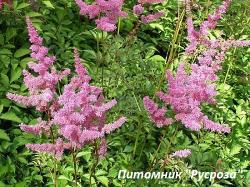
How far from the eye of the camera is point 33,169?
2859 mm

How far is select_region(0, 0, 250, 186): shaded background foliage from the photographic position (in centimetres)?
285

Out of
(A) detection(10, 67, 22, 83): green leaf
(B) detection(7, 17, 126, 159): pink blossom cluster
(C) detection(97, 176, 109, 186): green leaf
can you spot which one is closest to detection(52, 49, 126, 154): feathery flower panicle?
(B) detection(7, 17, 126, 159): pink blossom cluster

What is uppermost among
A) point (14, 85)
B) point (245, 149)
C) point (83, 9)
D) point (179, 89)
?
point (83, 9)

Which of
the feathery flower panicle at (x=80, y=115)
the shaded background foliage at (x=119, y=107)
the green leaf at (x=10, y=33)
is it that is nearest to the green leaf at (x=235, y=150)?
the shaded background foliage at (x=119, y=107)

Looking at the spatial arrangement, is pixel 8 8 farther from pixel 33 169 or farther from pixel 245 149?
pixel 245 149

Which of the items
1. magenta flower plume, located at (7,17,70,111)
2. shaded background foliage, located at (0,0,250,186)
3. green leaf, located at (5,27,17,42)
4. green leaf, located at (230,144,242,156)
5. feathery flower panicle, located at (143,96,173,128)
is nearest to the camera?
magenta flower plume, located at (7,17,70,111)

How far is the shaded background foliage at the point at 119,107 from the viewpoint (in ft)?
9.36

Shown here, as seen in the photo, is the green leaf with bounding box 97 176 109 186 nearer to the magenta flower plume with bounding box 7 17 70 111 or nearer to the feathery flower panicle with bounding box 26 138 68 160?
the feathery flower panicle with bounding box 26 138 68 160

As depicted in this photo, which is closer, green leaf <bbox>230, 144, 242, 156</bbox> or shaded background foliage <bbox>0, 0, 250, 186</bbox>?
shaded background foliage <bbox>0, 0, 250, 186</bbox>

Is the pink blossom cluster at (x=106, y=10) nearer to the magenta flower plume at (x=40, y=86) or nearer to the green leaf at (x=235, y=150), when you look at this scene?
the magenta flower plume at (x=40, y=86)

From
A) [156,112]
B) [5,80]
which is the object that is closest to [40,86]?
[156,112]

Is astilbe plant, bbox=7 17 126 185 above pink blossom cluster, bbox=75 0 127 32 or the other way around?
the other way around

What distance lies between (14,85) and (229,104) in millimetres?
2014

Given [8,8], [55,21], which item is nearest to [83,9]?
[8,8]
